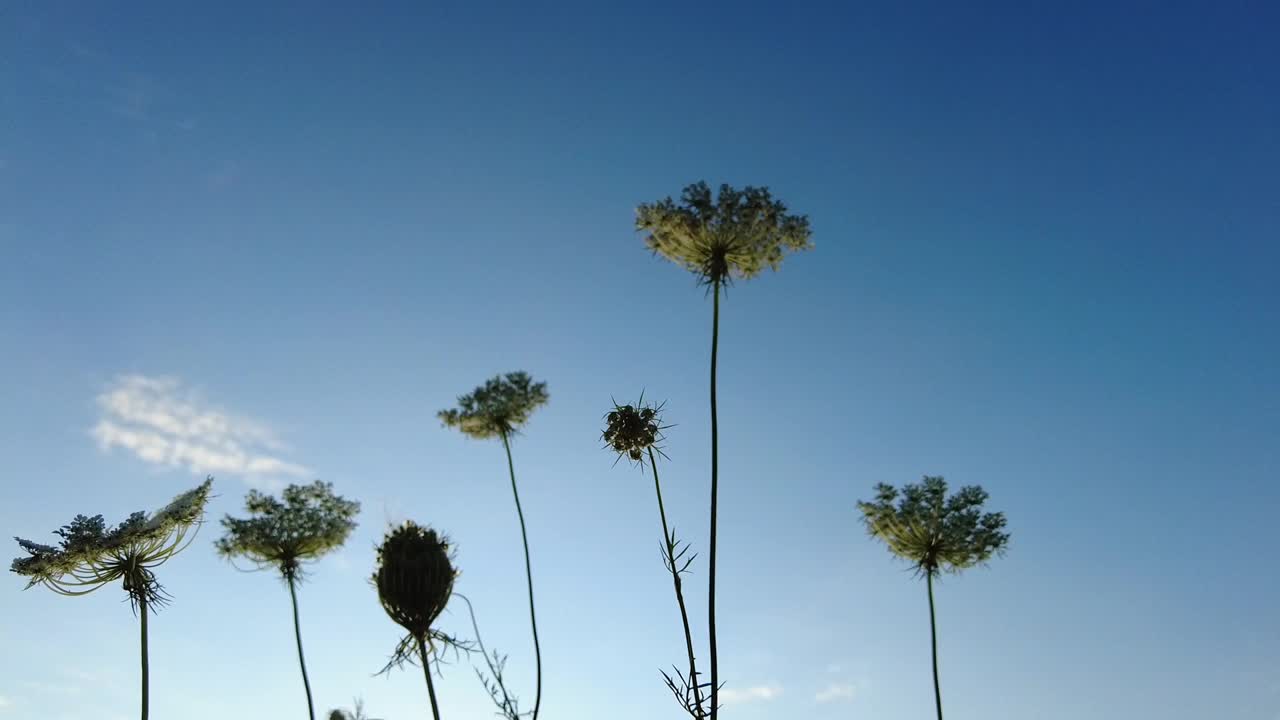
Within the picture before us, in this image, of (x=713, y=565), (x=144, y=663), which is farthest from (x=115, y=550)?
(x=713, y=565)

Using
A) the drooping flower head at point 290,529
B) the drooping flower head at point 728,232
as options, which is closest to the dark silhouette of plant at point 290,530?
the drooping flower head at point 290,529

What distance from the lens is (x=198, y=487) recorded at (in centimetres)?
1591

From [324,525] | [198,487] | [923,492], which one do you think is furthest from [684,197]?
[324,525]

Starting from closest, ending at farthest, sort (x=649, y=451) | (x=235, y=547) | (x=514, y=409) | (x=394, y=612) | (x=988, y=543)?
(x=394, y=612)
(x=649, y=451)
(x=988, y=543)
(x=235, y=547)
(x=514, y=409)

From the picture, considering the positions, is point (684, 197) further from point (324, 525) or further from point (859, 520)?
point (324, 525)

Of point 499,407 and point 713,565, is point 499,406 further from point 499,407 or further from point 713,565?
point 713,565

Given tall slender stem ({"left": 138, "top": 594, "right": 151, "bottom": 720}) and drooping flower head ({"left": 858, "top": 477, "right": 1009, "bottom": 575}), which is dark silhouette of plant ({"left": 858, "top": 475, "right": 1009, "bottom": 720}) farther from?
tall slender stem ({"left": 138, "top": 594, "right": 151, "bottom": 720})

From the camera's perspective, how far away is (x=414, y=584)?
8.37 metres

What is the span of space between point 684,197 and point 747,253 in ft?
4.15

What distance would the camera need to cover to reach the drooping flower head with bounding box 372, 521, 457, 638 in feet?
27.5

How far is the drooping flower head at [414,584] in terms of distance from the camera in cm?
838

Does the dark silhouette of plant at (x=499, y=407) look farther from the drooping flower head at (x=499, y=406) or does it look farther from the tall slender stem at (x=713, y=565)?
the tall slender stem at (x=713, y=565)

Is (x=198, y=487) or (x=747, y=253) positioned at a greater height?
(x=747, y=253)

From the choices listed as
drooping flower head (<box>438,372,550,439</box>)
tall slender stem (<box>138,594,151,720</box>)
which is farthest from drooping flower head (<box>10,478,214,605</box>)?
drooping flower head (<box>438,372,550,439</box>)
